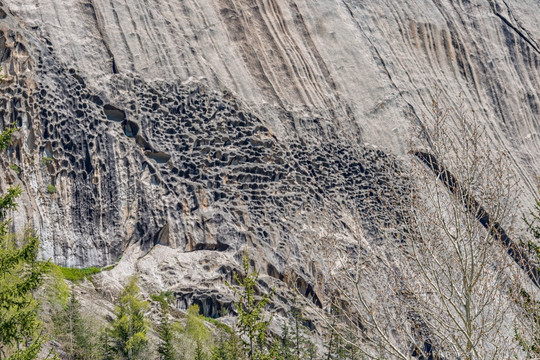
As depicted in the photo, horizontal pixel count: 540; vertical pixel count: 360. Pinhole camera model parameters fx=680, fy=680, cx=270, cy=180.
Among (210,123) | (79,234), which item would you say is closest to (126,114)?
(210,123)

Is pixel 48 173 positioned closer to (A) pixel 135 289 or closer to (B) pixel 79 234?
(B) pixel 79 234

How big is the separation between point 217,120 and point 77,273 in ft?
36.3

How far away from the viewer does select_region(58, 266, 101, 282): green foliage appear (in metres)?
28.5

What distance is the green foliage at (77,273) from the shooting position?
28.5 meters

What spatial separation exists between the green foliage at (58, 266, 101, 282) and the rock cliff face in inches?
20.6

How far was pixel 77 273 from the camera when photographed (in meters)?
28.9

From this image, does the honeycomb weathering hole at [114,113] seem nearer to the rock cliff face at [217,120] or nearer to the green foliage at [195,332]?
the rock cliff face at [217,120]

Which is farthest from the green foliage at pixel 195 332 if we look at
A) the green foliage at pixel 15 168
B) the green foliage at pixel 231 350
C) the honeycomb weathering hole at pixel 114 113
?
the honeycomb weathering hole at pixel 114 113

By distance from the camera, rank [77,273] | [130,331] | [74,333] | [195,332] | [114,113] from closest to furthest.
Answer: [130,331] < [74,333] < [195,332] < [77,273] < [114,113]

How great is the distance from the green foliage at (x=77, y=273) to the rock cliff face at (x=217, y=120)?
20.6 inches

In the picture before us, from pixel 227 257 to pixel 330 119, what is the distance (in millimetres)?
11951

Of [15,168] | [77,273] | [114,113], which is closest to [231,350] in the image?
[77,273]

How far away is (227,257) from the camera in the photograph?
31.7m

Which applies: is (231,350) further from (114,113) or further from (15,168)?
(114,113)
